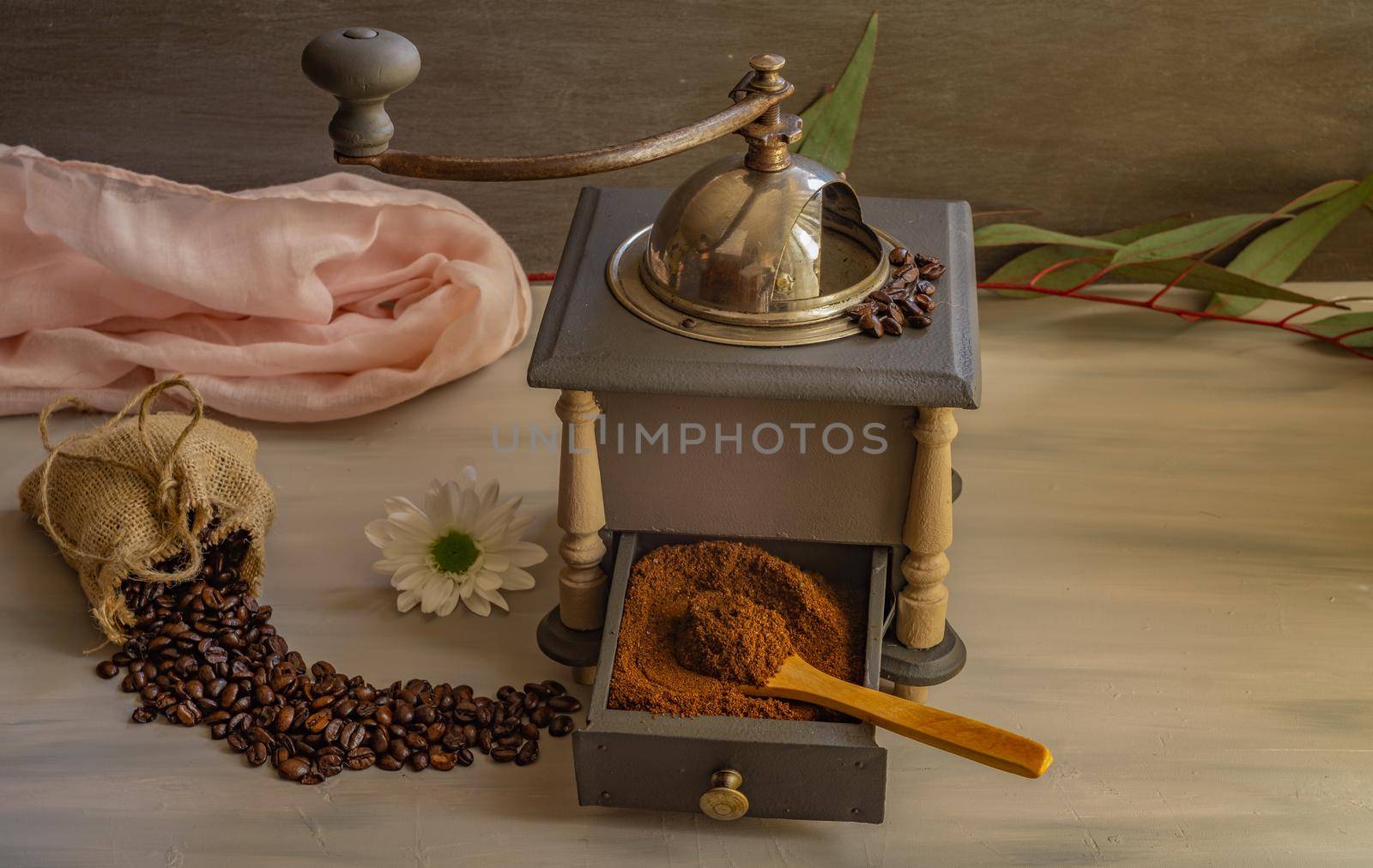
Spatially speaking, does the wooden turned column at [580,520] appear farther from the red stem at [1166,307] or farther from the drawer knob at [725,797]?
the red stem at [1166,307]

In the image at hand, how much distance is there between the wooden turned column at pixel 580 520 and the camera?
1.19m

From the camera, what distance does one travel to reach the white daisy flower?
1.41 meters

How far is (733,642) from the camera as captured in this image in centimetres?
117

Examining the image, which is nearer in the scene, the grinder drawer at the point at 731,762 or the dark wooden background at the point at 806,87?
the grinder drawer at the point at 731,762

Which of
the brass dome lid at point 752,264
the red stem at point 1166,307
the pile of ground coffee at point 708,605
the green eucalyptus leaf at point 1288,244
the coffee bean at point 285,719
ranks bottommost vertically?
the red stem at point 1166,307

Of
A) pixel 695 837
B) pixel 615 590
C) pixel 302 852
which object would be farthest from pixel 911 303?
pixel 302 852

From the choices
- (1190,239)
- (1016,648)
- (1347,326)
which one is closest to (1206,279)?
(1190,239)

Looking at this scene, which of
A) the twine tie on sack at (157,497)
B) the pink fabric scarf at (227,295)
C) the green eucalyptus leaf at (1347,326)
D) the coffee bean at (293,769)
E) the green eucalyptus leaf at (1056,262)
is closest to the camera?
the coffee bean at (293,769)

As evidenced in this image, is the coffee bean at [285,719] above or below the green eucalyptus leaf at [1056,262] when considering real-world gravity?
above

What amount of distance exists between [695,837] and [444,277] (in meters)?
0.83

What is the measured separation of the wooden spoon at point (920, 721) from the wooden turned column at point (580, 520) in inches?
8.3

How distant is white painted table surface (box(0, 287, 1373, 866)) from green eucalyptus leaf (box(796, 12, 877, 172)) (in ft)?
1.00

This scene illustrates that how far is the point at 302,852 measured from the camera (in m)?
1.15

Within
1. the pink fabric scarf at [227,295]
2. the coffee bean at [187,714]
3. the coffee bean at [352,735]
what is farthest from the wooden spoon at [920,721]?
the pink fabric scarf at [227,295]
